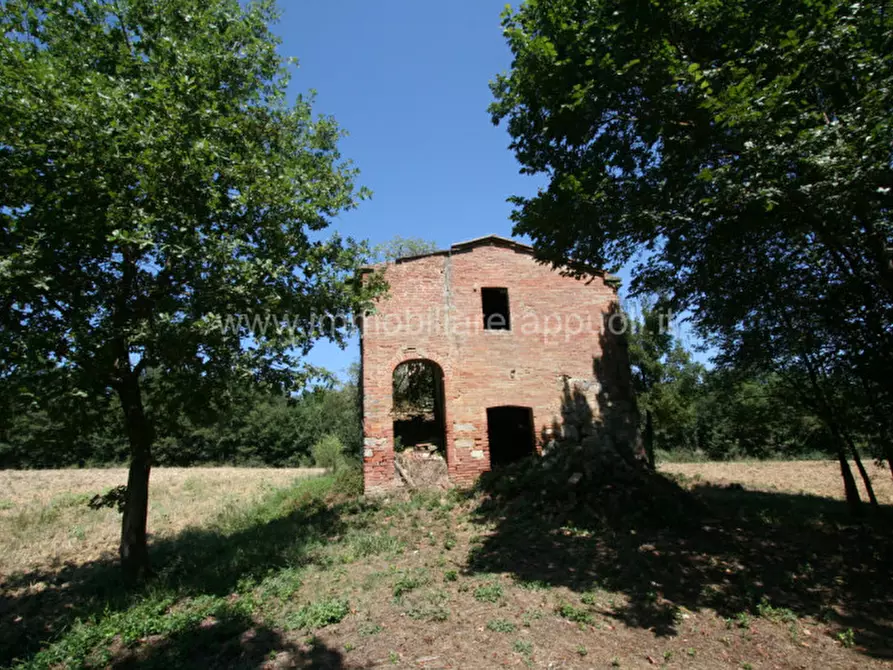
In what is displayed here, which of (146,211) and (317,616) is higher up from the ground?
(146,211)

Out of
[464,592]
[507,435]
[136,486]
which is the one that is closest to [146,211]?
[136,486]

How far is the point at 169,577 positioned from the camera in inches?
336

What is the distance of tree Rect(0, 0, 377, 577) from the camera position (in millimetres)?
6281

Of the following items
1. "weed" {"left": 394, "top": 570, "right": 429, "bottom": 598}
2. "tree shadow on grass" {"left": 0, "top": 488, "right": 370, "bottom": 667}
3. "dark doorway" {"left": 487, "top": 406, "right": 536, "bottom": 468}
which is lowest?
"tree shadow on grass" {"left": 0, "top": 488, "right": 370, "bottom": 667}

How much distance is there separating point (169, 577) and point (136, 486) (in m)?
1.77

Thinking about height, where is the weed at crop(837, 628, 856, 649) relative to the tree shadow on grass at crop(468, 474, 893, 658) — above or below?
below

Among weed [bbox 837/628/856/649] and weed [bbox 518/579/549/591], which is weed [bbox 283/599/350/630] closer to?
weed [bbox 518/579/549/591]

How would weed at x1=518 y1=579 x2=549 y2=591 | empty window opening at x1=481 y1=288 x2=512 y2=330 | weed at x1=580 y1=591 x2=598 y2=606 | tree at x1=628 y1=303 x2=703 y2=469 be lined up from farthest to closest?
tree at x1=628 y1=303 x2=703 y2=469
empty window opening at x1=481 y1=288 x2=512 y2=330
weed at x1=518 y1=579 x2=549 y2=591
weed at x1=580 y1=591 x2=598 y2=606

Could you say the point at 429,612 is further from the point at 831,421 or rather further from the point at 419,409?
the point at 419,409

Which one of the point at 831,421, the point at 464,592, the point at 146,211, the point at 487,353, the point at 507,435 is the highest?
the point at 146,211

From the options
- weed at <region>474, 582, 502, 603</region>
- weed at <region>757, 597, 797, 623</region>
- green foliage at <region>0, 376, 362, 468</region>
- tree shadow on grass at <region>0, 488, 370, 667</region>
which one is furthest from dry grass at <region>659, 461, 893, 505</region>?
green foliage at <region>0, 376, 362, 468</region>

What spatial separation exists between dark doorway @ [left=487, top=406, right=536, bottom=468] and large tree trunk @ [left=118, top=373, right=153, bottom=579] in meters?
10.2

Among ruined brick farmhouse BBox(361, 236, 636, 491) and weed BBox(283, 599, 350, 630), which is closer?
Answer: weed BBox(283, 599, 350, 630)

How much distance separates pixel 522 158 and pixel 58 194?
6.94m
